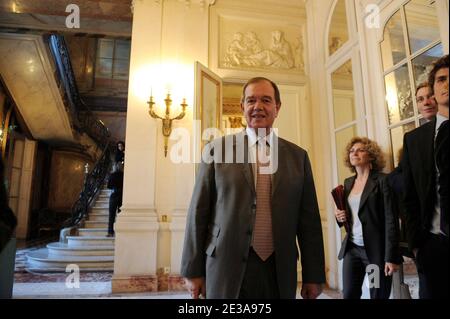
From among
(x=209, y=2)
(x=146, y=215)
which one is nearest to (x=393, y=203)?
(x=146, y=215)

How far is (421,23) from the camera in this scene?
1.65m

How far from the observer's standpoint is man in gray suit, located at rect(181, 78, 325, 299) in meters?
0.83

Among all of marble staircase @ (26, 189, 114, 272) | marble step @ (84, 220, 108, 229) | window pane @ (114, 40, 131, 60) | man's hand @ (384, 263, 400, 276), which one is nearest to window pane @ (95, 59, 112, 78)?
window pane @ (114, 40, 131, 60)

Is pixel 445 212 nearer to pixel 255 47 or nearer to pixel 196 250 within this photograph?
pixel 196 250

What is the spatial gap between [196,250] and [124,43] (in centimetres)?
949

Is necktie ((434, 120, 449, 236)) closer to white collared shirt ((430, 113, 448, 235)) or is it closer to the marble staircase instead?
white collared shirt ((430, 113, 448, 235))

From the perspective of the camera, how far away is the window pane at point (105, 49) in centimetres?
862

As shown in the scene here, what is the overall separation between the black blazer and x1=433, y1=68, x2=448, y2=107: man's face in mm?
774

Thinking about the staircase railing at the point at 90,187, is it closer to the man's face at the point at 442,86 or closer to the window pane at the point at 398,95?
the window pane at the point at 398,95

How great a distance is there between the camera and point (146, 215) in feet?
9.42

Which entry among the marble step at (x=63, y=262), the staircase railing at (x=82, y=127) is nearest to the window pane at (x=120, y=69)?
the staircase railing at (x=82, y=127)

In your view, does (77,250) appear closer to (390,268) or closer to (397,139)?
(390,268)

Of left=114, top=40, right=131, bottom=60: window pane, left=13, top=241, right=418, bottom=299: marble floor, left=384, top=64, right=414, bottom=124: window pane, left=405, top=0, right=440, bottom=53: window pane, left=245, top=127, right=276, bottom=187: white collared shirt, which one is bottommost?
left=13, top=241, right=418, bottom=299: marble floor

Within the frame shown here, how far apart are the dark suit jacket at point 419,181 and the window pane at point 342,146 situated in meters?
2.00
